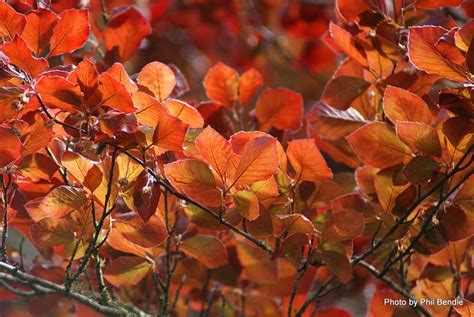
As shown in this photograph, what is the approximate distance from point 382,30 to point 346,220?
0.91 ft

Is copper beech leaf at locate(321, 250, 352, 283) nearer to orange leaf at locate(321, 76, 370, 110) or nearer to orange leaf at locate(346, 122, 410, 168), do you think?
orange leaf at locate(346, 122, 410, 168)

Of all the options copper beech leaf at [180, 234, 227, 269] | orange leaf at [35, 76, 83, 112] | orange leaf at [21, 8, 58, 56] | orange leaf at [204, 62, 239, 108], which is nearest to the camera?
orange leaf at [35, 76, 83, 112]

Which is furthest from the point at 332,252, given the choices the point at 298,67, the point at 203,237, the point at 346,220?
the point at 298,67

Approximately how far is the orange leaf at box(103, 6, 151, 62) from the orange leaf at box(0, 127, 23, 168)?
0.34 meters

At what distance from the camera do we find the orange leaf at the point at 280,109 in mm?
1133

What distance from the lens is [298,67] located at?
2.49 m

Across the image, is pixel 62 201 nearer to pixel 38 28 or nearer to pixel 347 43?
pixel 38 28

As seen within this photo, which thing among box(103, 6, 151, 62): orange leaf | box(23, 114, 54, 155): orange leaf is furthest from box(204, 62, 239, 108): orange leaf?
box(23, 114, 54, 155): orange leaf

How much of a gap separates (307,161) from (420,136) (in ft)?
0.47

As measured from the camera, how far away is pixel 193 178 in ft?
2.90

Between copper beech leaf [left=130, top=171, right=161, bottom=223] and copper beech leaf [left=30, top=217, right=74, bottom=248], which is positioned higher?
copper beech leaf [left=130, top=171, right=161, bottom=223]

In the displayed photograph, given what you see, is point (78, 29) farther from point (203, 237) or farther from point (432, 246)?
point (432, 246)

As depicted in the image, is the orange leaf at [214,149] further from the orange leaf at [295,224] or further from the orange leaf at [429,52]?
the orange leaf at [429,52]

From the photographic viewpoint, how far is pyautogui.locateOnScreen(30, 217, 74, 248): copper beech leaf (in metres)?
0.94
